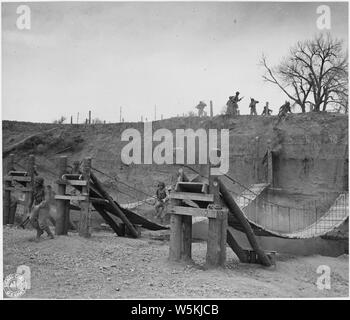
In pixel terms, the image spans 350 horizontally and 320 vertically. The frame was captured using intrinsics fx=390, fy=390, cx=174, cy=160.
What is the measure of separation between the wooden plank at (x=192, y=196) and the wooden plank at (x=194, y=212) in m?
0.24

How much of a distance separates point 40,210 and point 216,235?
5092mm

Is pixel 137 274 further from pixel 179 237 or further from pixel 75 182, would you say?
pixel 75 182

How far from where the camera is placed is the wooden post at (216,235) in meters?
8.76

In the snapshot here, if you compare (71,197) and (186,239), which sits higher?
(71,197)

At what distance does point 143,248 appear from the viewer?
11328 millimetres

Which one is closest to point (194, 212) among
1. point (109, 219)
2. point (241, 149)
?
point (109, 219)

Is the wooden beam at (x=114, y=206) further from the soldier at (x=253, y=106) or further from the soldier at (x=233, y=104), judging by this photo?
the soldier at (x=253, y=106)

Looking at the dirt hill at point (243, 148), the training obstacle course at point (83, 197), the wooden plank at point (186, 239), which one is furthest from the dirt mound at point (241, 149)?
the wooden plank at point (186, 239)

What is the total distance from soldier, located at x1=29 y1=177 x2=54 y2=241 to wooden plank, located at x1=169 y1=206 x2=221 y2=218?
3.74 metres

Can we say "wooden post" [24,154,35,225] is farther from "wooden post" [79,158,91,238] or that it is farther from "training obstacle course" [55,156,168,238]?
"wooden post" [79,158,91,238]

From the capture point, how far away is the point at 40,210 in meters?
10.8
